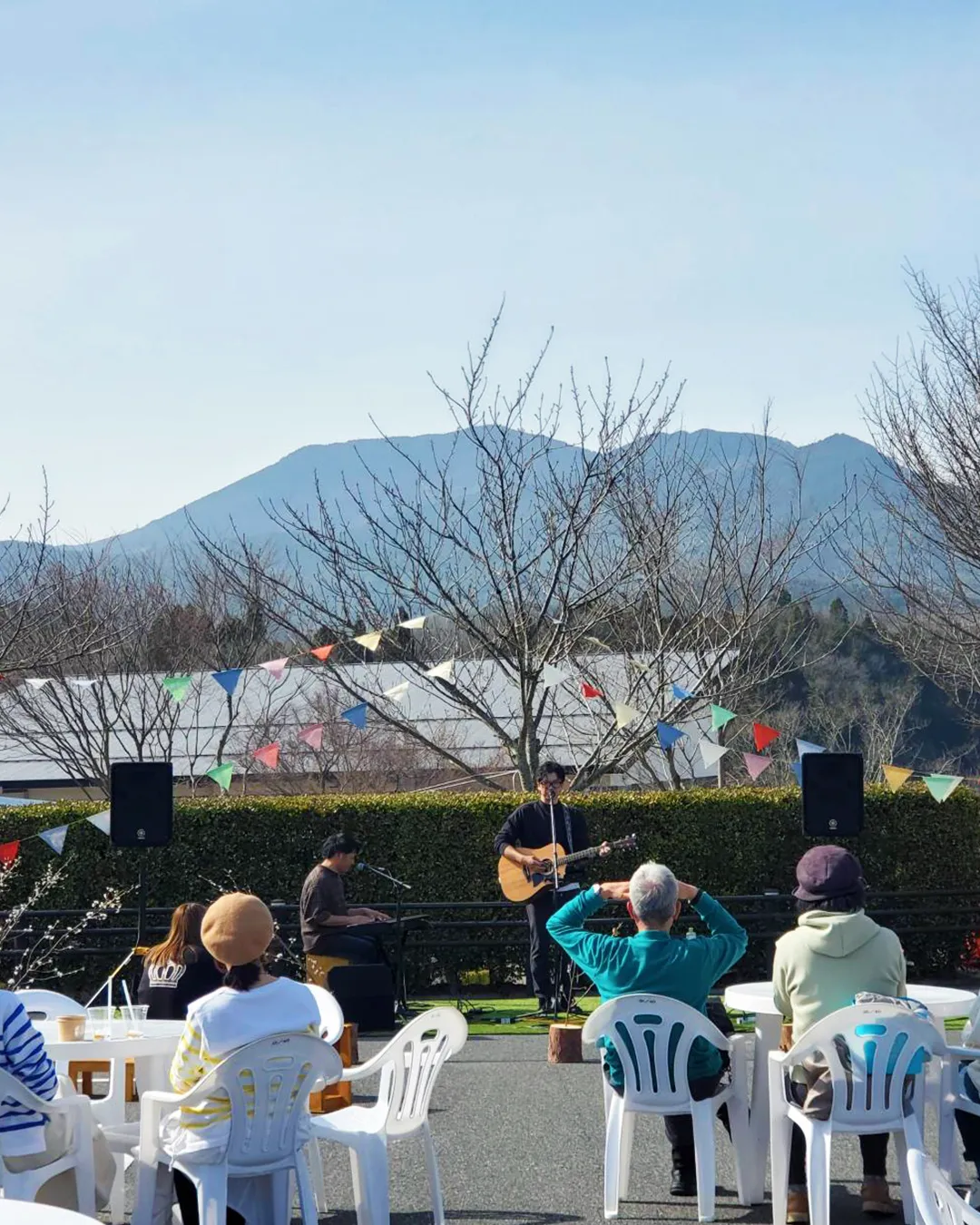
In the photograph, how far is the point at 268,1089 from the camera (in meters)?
4.34

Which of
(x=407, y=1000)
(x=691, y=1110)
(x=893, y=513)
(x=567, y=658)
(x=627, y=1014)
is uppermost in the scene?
(x=893, y=513)

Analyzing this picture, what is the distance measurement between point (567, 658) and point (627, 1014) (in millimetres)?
10051

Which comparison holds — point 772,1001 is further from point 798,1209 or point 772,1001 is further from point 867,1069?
point 867,1069

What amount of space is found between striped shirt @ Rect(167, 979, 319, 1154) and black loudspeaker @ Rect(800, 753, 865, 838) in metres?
7.04

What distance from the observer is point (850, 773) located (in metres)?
10.9

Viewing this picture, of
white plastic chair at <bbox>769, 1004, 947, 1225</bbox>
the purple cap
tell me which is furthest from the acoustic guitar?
white plastic chair at <bbox>769, 1004, 947, 1225</bbox>

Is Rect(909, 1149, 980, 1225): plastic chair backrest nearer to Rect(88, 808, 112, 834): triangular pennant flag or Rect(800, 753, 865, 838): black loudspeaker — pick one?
Rect(800, 753, 865, 838): black loudspeaker

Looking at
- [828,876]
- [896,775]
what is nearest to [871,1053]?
[828,876]

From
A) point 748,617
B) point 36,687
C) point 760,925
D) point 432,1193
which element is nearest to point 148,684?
point 36,687

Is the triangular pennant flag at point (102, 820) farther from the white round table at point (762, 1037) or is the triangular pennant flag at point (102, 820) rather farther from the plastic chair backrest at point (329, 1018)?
the white round table at point (762, 1037)

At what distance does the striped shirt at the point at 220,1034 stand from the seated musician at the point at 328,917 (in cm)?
555

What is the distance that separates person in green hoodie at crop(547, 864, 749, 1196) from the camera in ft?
17.5

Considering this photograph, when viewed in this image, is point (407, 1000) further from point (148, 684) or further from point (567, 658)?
point (148, 684)

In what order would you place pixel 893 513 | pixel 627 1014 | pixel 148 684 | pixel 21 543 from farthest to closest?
pixel 148 684
pixel 21 543
pixel 893 513
pixel 627 1014
